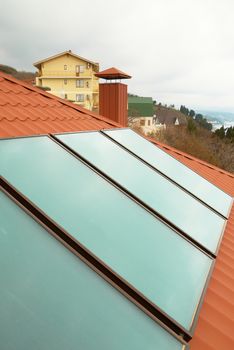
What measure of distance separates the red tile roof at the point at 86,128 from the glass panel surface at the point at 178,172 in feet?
1.06

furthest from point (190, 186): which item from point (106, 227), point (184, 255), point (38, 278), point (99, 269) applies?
point (38, 278)

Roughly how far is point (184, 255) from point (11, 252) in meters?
1.48

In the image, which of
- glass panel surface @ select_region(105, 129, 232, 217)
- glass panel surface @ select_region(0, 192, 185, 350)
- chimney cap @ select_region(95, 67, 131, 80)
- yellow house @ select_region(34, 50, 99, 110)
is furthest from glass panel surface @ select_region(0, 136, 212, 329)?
yellow house @ select_region(34, 50, 99, 110)

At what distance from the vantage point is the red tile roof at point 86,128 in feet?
7.62

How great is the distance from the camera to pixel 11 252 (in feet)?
5.90

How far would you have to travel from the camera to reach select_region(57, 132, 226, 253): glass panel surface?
3.25m

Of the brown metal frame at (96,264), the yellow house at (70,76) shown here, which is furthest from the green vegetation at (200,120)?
the brown metal frame at (96,264)

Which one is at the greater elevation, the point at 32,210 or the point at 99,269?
the point at 32,210

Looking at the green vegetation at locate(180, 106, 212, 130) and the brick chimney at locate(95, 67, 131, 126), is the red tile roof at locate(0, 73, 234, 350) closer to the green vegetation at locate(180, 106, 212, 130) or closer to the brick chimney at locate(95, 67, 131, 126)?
the brick chimney at locate(95, 67, 131, 126)

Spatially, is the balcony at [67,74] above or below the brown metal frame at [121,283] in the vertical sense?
below

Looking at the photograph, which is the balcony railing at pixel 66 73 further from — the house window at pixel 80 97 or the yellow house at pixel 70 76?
the house window at pixel 80 97

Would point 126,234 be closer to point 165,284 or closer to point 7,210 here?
point 165,284

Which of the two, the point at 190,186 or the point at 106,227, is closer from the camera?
the point at 106,227

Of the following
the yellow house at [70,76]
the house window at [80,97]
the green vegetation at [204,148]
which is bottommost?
the green vegetation at [204,148]
